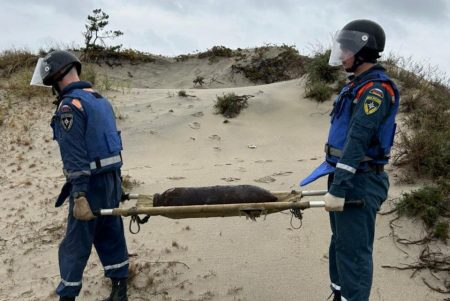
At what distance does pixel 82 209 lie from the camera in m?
3.69

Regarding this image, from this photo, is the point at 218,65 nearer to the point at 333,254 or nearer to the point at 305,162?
the point at 305,162

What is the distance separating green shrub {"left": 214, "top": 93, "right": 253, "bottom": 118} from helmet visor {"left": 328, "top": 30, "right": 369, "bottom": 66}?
5.84 m

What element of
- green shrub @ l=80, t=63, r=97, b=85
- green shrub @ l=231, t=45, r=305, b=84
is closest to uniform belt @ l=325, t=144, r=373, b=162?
green shrub @ l=80, t=63, r=97, b=85

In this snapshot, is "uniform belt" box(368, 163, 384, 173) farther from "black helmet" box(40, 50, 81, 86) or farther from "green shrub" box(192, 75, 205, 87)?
"green shrub" box(192, 75, 205, 87)

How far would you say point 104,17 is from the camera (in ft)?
49.3

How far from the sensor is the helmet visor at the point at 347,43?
3.38 m

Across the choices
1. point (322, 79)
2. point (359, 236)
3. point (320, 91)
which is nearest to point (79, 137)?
point (359, 236)

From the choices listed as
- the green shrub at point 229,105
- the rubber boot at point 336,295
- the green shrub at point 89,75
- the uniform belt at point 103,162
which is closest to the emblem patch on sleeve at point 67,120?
the uniform belt at point 103,162

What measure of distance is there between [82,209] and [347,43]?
2182 millimetres

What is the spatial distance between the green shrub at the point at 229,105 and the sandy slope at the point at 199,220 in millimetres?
157

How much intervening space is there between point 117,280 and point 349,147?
7.61 ft

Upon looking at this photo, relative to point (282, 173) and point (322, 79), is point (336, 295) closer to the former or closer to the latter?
point (282, 173)

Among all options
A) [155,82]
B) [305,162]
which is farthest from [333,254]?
[155,82]

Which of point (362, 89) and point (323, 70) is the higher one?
point (323, 70)
